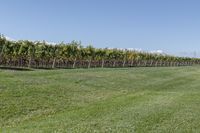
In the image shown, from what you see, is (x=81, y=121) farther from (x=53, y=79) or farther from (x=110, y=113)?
(x=53, y=79)

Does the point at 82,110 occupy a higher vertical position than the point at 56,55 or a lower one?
lower

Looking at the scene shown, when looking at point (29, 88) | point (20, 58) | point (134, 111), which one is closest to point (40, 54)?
point (20, 58)

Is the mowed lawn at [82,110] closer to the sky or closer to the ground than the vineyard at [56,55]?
closer to the ground

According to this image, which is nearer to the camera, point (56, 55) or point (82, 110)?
point (82, 110)

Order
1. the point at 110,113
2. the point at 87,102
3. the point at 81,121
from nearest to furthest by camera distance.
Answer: the point at 81,121 → the point at 110,113 → the point at 87,102

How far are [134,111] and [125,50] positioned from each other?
264ft

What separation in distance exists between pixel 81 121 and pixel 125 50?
8332 centimetres

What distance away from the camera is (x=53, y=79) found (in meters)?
25.9

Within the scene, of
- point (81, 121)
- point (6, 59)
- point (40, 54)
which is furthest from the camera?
point (40, 54)

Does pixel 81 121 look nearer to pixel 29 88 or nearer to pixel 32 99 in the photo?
pixel 32 99

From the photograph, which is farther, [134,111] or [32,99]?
[32,99]

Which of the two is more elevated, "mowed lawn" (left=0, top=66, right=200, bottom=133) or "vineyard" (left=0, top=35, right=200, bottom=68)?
"vineyard" (left=0, top=35, right=200, bottom=68)

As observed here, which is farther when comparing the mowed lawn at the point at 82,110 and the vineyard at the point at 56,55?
the vineyard at the point at 56,55

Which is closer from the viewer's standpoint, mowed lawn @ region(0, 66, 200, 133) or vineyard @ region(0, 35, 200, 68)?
mowed lawn @ region(0, 66, 200, 133)
